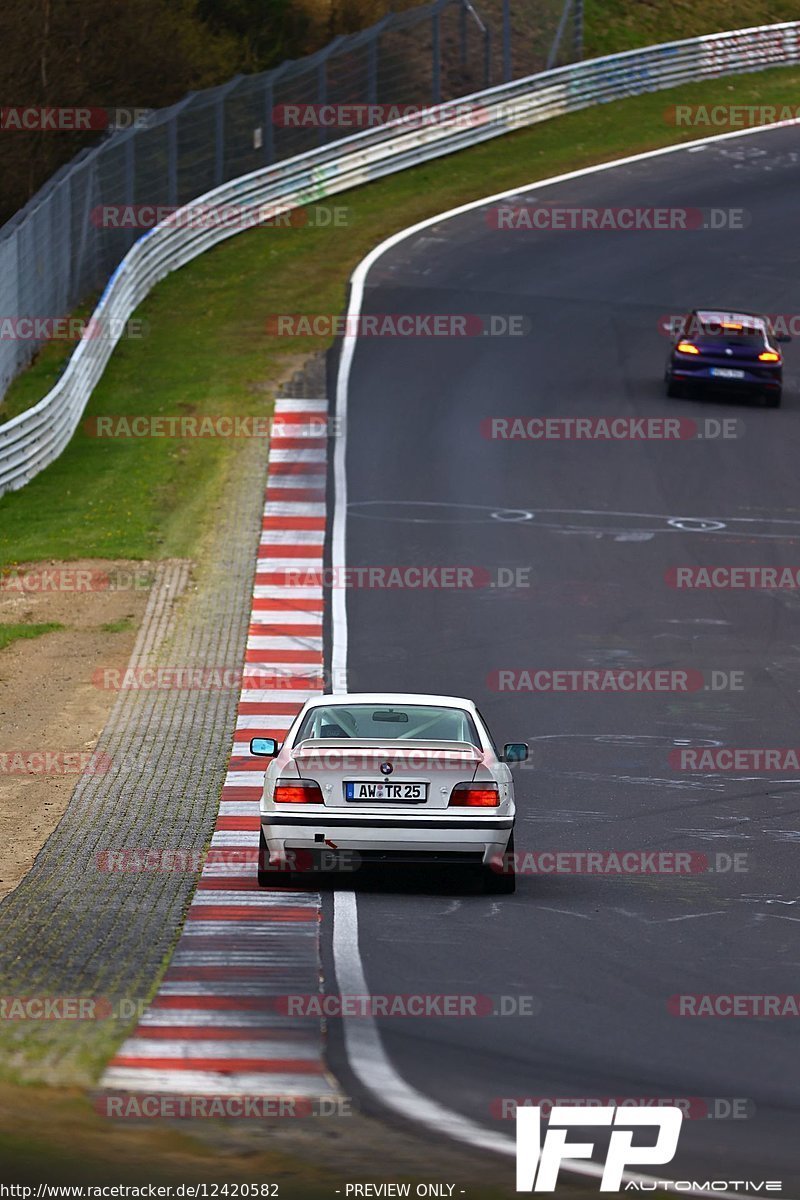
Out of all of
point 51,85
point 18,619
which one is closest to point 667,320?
point 51,85

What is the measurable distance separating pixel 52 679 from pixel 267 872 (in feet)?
27.5

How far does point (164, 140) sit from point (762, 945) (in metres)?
31.6

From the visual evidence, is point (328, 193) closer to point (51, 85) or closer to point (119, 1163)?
point (51, 85)

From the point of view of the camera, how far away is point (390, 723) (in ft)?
41.3

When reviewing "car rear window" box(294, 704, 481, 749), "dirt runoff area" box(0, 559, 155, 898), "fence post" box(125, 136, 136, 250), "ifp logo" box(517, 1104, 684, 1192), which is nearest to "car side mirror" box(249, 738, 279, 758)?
"car rear window" box(294, 704, 481, 749)

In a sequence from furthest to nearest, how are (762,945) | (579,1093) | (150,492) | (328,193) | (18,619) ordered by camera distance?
1. (328,193)
2. (150,492)
3. (18,619)
4. (762,945)
5. (579,1093)

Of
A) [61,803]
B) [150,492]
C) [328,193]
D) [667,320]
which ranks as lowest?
[61,803]

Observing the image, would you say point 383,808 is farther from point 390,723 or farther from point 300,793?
point 390,723

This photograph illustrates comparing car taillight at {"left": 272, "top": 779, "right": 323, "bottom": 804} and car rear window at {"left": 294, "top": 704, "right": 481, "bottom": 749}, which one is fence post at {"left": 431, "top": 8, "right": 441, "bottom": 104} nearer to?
car rear window at {"left": 294, "top": 704, "right": 481, "bottom": 749}

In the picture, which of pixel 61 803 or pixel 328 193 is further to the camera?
pixel 328 193

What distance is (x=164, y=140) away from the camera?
1559 inches

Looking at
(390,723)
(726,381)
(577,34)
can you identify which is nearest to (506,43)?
(577,34)

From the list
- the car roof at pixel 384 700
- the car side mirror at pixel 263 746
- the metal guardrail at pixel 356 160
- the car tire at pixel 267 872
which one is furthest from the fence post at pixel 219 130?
the car tire at pixel 267 872

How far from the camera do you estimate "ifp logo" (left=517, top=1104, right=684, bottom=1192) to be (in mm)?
7035
